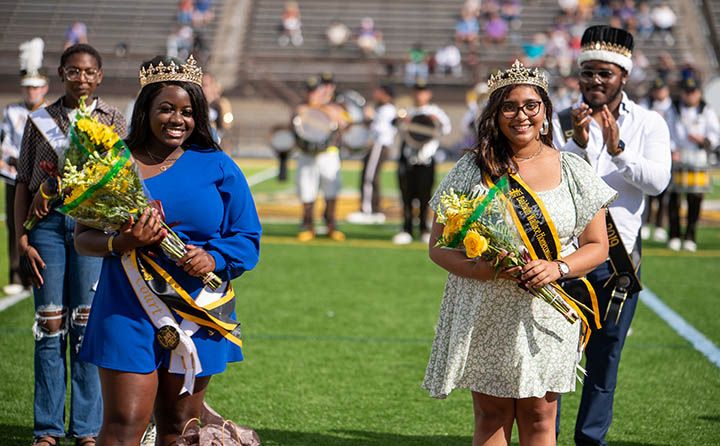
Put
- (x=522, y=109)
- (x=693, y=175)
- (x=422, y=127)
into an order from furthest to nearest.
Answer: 1. (x=422, y=127)
2. (x=693, y=175)
3. (x=522, y=109)

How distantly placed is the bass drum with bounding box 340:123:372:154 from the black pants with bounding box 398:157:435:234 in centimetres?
136

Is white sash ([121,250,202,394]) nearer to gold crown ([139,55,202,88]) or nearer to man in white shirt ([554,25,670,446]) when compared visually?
gold crown ([139,55,202,88])

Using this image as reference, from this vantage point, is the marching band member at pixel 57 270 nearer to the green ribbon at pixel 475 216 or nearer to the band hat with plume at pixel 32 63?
the green ribbon at pixel 475 216

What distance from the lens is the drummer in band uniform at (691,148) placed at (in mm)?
11961

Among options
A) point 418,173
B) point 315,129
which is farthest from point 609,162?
point 418,173

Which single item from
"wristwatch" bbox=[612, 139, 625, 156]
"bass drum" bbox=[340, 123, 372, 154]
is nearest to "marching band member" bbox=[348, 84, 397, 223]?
"bass drum" bbox=[340, 123, 372, 154]

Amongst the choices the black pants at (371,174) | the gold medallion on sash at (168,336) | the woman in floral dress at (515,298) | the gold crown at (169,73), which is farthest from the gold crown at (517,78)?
the black pants at (371,174)

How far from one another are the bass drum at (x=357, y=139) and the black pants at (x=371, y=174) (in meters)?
0.38

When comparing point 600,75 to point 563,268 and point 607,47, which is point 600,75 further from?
point 563,268

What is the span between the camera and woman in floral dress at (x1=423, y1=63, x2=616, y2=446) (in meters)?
3.50

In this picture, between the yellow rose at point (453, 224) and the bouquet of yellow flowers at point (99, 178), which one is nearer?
the bouquet of yellow flowers at point (99, 178)

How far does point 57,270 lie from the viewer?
4.52m

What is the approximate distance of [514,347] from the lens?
3.49 m

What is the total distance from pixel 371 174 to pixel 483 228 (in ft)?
37.1
